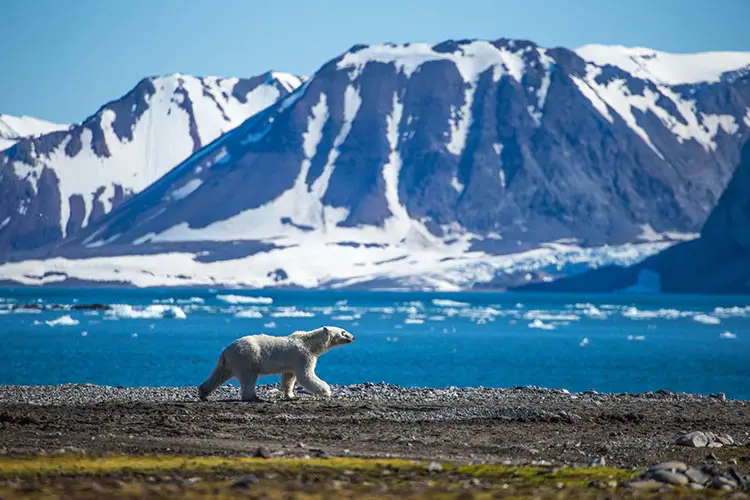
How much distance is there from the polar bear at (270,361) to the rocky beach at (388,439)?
0.58 metres

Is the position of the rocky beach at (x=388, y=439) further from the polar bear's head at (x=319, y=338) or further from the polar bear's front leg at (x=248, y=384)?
the polar bear's head at (x=319, y=338)

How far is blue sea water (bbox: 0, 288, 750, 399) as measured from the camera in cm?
5488

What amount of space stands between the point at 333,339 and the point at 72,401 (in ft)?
20.7

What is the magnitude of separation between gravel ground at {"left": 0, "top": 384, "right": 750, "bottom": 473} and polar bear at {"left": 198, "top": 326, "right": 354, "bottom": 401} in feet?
1.55

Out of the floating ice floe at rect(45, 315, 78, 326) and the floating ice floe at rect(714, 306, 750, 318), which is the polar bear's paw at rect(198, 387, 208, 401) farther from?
the floating ice floe at rect(714, 306, 750, 318)

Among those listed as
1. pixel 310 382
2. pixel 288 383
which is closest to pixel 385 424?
pixel 310 382

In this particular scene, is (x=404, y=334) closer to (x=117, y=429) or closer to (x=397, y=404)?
(x=397, y=404)

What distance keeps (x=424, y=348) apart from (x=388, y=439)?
55.5 m

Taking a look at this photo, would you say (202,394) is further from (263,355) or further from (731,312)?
(731,312)

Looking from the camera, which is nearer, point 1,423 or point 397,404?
point 1,423

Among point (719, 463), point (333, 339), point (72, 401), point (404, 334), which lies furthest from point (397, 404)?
point (404, 334)

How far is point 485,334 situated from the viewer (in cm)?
9812

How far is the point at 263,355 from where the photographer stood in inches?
1164

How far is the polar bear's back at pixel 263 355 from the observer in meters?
29.5
